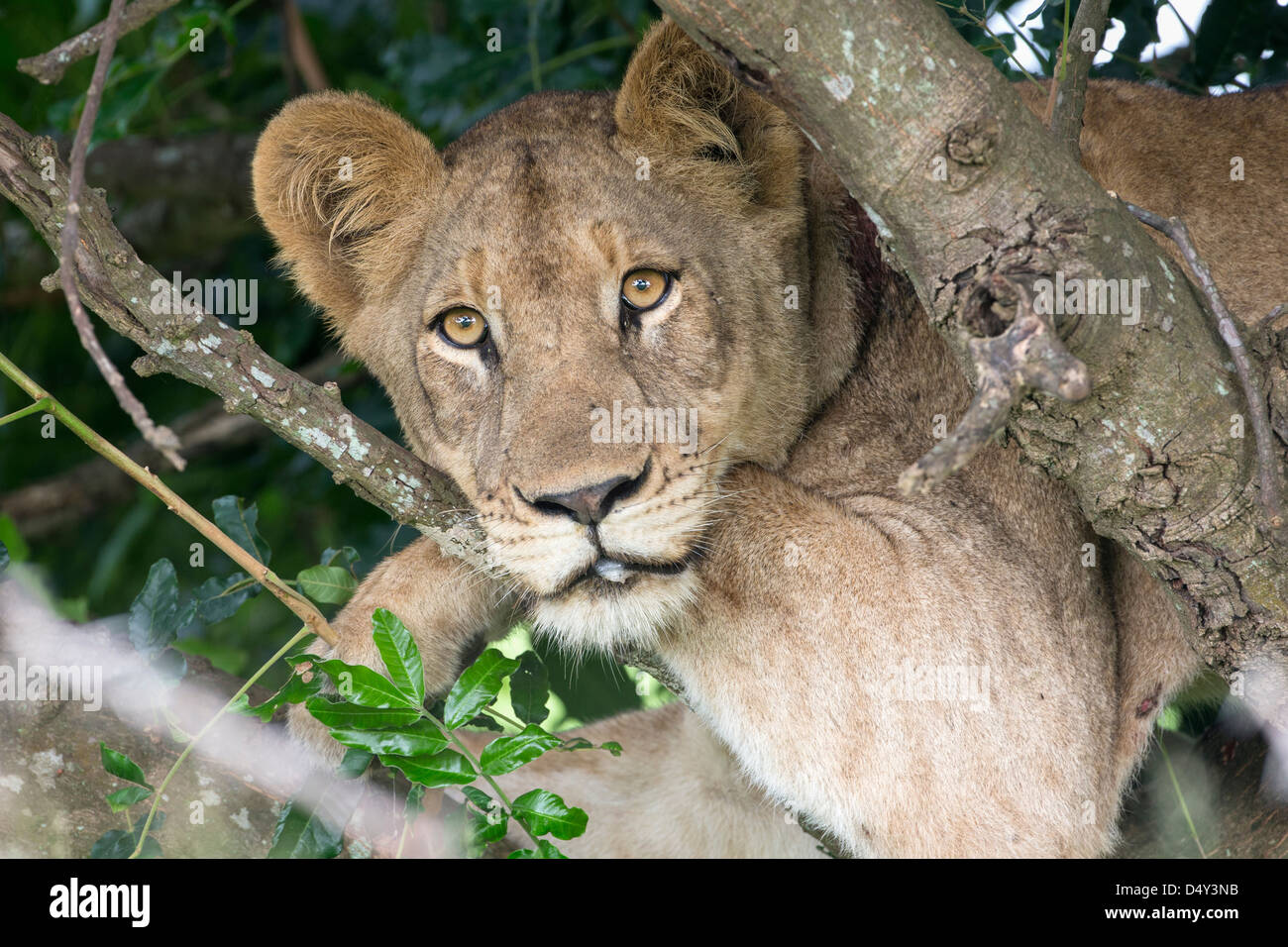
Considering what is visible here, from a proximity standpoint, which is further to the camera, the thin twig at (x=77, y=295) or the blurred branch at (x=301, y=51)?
the blurred branch at (x=301, y=51)

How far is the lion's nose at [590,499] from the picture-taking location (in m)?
3.00

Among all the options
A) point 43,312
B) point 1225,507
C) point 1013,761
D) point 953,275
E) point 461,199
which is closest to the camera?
point 953,275

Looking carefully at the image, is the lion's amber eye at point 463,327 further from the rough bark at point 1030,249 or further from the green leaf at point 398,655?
the rough bark at point 1030,249

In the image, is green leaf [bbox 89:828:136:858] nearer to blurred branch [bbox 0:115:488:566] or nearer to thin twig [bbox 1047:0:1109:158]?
blurred branch [bbox 0:115:488:566]

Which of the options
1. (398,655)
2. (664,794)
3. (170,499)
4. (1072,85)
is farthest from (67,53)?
(664,794)

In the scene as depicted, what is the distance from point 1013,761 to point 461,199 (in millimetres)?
2245

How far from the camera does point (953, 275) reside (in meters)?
2.50

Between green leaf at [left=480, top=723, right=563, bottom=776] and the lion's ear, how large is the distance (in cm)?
176

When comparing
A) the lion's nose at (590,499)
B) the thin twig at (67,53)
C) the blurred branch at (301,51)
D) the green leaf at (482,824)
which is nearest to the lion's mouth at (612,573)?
the lion's nose at (590,499)

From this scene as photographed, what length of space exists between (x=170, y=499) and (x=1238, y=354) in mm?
2376

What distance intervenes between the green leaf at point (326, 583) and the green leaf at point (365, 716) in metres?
0.59

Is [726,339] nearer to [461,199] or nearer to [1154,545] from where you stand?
[461,199]

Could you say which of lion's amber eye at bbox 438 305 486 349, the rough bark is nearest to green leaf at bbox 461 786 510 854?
lion's amber eye at bbox 438 305 486 349
